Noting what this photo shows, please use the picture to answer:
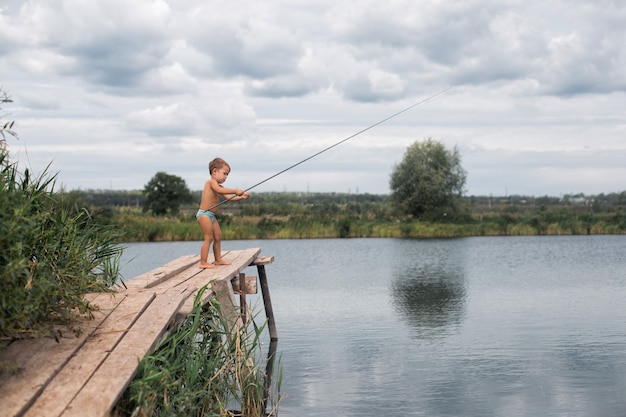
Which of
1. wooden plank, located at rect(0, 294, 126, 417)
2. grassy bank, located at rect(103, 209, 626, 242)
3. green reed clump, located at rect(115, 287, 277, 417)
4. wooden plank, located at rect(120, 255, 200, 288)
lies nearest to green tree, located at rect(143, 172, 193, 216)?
grassy bank, located at rect(103, 209, 626, 242)

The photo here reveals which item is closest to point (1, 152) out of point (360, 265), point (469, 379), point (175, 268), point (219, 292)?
point (219, 292)

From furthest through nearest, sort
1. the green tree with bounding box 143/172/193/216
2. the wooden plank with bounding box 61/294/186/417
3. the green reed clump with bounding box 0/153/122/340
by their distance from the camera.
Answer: the green tree with bounding box 143/172/193/216 < the green reed clump with bounding box 0/153/122/340 < the wooden plank with bounding box 61/294/186/417

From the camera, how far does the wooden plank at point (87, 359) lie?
4844 mm

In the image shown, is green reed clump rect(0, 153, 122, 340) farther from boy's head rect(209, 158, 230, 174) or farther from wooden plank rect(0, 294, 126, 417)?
boy's head rect(209, 158, 230, 174)

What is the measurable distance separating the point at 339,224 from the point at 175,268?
3292 cm

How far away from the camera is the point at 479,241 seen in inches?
1566

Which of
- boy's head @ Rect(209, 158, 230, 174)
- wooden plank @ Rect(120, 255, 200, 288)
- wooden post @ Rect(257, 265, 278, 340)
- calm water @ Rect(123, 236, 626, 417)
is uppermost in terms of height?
boy's head @ Rect(209, 158, 230, 174)

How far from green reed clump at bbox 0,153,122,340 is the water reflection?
7.24m

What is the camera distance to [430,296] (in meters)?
18.8

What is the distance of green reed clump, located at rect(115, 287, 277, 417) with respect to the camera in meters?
5.62

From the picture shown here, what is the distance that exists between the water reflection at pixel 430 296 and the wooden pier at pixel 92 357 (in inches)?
288

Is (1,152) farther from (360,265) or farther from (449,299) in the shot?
(360,265)

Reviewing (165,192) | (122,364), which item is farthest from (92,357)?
(165,192)

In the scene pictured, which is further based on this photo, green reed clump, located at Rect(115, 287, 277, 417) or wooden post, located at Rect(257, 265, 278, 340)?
wooden post, located at Rect(257, 265, 278, 340)
